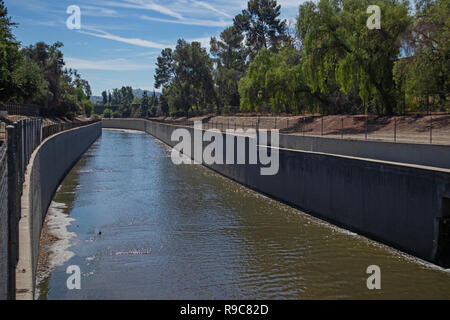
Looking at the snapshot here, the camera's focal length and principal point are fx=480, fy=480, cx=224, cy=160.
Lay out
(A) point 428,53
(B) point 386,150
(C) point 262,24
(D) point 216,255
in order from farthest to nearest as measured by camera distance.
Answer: (C) point 262,24 → (A) point 428,53 → (B) point 386,150 → (D) point 216,255

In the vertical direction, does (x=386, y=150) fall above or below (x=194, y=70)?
below

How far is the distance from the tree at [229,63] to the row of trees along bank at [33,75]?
30700 mm

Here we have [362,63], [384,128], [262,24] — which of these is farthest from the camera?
[262,24]

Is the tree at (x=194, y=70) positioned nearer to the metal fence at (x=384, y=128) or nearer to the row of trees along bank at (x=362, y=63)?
the row of trees along bank at (x=362, y=63)

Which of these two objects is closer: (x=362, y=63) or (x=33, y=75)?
Result: (x=362, y=63)

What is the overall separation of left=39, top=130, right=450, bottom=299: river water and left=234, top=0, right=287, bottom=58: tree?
7419 cm

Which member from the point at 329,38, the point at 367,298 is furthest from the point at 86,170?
the point at 367,298

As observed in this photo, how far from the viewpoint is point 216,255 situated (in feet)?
47.0

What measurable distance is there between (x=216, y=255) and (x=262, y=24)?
84611mm

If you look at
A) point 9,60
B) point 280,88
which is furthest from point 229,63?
point 9,60

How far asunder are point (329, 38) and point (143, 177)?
1979 cm

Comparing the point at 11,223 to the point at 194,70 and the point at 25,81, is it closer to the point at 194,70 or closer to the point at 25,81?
the point at 25,81

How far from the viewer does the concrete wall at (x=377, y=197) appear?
12.7 metres

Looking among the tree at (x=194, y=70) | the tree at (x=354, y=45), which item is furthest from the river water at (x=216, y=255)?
the tree at (x=194, y=70)
